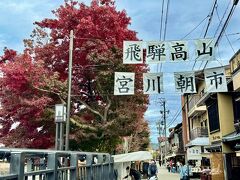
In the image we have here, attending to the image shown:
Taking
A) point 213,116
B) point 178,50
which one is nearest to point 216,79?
point 178,50

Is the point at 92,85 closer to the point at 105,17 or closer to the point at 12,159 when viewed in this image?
the point at 105,17

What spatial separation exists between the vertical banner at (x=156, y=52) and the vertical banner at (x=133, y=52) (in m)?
0.32

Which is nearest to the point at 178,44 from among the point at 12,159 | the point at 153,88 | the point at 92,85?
the point at 153,88

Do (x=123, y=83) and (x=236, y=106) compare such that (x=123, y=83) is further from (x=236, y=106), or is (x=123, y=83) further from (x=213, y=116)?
(x=213, y=116)

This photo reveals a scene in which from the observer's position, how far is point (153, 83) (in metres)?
14.7

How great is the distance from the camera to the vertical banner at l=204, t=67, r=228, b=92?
14516 millimetres

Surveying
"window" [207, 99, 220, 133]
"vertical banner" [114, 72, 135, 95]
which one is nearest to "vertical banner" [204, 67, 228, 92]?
"vertical banner" [114, 72, 135, 95]

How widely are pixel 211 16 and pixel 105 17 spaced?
226 inches

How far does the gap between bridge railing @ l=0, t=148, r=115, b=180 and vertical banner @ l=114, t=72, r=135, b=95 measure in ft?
17.7

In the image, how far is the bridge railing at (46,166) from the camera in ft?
12.6

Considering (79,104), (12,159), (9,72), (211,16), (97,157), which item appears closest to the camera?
(12,159)

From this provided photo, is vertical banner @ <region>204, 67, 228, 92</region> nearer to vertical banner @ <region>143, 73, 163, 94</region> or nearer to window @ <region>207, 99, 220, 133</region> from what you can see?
vertical banner @ <region>143, 73, 163, 94</region>

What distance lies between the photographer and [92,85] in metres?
17.3

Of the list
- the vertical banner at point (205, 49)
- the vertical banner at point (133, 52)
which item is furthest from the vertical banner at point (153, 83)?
the vertical banner at point (205, 49)
